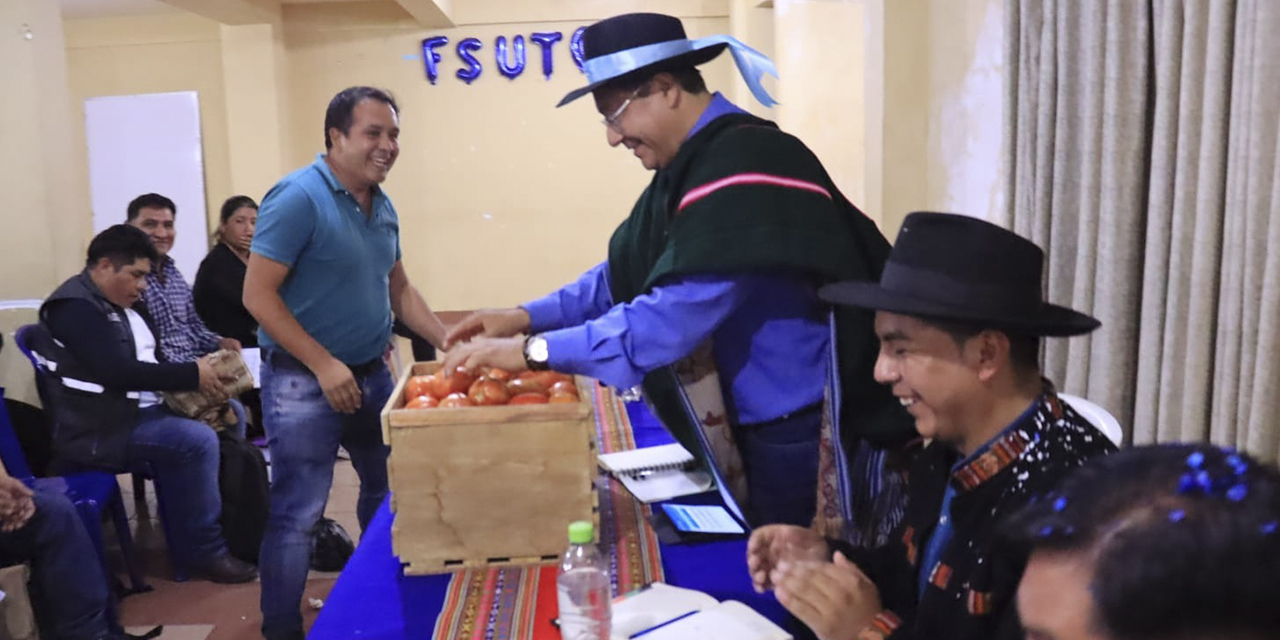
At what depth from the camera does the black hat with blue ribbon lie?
5.77ft

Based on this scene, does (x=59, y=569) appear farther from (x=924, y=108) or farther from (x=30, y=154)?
(x=924, y=108)

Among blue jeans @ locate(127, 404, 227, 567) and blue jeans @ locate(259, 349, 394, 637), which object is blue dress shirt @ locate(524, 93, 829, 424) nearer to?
blue jeans @ locate(259, 349, 394, 637)

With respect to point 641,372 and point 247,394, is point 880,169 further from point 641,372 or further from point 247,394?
→ point 247,394

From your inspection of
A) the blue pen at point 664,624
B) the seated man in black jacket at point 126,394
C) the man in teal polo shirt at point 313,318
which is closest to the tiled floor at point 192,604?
the seated man in black jacket at point 126,394

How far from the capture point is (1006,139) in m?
2.46

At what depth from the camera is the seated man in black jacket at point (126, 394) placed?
3.35 meters

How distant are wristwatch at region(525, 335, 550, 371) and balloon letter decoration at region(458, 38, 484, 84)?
6205 mm

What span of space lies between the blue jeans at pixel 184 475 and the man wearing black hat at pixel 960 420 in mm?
2797

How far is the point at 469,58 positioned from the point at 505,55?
28 centimetres

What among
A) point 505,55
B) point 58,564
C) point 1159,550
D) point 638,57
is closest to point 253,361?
point 58,564

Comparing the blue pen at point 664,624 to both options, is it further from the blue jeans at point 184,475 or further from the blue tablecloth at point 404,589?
the blue jeans at point 184,475

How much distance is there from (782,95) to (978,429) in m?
5.09

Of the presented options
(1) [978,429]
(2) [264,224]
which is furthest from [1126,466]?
(2) [264,224]

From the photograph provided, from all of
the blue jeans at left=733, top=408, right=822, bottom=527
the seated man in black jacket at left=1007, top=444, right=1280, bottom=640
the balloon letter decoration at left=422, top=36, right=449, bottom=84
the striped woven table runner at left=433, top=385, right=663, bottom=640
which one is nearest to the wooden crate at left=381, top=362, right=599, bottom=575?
the striped woven table runner at left=433, top=385, right=663, bottom=640
